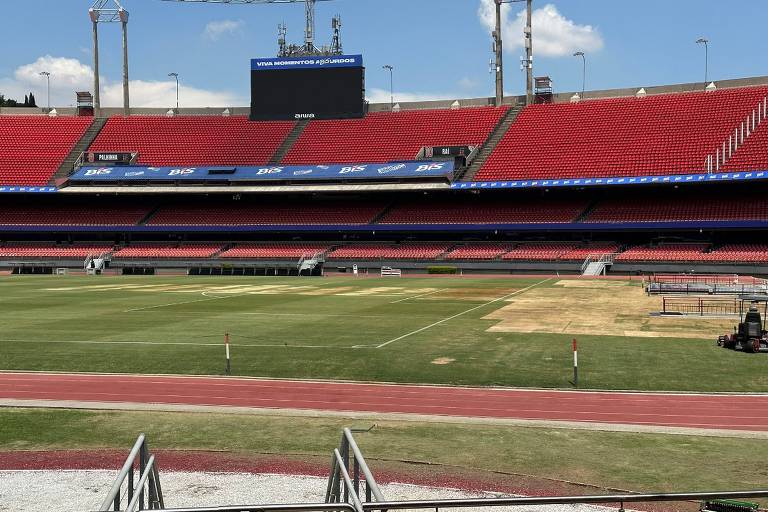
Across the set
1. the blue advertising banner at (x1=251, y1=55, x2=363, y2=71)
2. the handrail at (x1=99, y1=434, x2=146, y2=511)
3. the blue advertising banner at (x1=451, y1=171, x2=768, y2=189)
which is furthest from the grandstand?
the handrail at (x1=99, y1=434, x2=146, y2=511)

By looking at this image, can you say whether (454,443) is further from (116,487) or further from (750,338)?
(750,338)

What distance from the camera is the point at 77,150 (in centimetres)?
8438

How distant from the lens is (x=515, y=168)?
234 ft

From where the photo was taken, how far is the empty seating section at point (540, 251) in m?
64.6

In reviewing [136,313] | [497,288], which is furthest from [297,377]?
[497,288]

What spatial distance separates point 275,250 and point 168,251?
10.5 m

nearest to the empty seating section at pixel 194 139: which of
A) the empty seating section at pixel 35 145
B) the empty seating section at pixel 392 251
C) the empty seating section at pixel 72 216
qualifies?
the empty seating section at pixel 35 145

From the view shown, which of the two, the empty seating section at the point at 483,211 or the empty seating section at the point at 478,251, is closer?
the empty seating section at the point at 478,251

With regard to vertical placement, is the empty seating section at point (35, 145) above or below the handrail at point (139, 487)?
above

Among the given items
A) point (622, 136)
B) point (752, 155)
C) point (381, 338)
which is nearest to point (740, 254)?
point (752, 155)

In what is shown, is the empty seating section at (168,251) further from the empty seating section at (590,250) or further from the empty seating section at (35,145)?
the empty seating section at (590,250)

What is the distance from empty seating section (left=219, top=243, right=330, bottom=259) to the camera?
7131 cm

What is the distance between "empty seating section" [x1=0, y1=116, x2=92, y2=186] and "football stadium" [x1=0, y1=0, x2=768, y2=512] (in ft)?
1.19

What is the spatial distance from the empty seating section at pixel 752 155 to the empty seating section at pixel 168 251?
46114 mm
